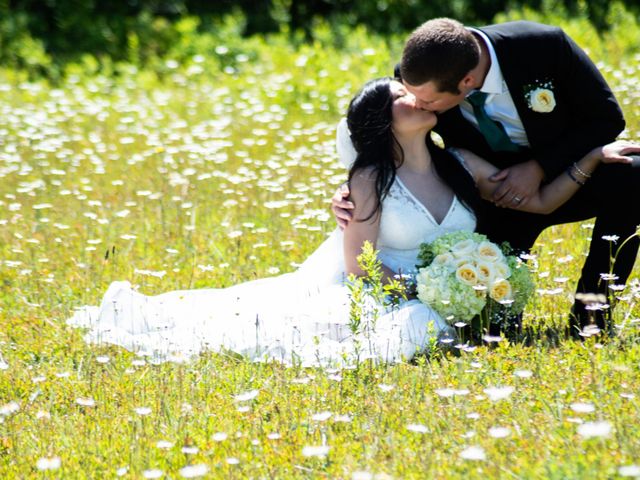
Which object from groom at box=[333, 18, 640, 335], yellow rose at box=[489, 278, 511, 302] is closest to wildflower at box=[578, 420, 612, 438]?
yellow rose at box=[489, 278, 511, 302]

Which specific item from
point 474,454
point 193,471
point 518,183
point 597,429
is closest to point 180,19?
point 518,183

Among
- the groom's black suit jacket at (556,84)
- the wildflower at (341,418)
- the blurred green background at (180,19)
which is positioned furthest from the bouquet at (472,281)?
the blurred green background at (180,19)

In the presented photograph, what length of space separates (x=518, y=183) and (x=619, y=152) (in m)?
0.50

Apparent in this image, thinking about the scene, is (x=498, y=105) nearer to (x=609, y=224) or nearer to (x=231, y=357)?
(x=609, y=224)

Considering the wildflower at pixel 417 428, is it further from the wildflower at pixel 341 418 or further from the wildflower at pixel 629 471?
the wildflower at pixel 629 471

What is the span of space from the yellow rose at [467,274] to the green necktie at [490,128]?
81 cm

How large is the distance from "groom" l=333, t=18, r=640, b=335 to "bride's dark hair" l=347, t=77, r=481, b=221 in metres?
0.15

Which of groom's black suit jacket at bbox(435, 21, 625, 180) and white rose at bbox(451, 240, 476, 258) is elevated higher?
groom's black suit jacket at bbox(435, 21, 625, 180)

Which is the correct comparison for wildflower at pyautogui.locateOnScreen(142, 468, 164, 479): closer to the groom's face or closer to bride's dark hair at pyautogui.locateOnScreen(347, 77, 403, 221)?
bride's dark hair at pyautogui.locateOnScreen(347, 77, 403, 221)

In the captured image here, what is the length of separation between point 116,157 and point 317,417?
5.35 metres

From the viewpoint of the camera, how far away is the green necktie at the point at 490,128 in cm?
489

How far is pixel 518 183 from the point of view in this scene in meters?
4.88

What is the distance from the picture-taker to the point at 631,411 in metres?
3.46

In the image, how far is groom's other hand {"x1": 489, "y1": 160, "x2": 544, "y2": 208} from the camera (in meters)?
4.86
